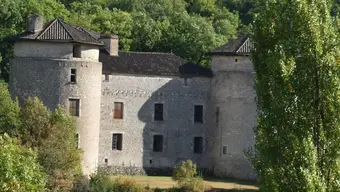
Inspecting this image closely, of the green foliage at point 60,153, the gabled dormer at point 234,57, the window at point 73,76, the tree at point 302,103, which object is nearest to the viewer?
the tree at point 302,103

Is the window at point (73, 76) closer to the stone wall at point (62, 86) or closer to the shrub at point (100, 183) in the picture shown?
the stone wall at point (62, 86)

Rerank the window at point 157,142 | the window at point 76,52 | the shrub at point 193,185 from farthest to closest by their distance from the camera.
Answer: the window at point 157,142
the window at point 76,52
the shrub at point 193,185

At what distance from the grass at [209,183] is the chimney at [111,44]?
8.02m

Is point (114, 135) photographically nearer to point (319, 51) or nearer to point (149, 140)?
point (149, 140)

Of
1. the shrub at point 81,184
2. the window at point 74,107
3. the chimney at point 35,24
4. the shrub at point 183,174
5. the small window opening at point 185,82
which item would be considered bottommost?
the shrub at point 81,184

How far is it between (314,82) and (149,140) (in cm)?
3078

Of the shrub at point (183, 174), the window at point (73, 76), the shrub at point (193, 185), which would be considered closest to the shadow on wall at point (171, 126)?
the window at point (73, 76)

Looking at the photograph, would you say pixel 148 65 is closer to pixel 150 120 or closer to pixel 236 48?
pixel 150 120

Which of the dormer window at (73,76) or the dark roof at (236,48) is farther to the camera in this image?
the dark roof at (236,48)

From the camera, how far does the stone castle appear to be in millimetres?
62156

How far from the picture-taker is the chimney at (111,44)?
64.1 meters

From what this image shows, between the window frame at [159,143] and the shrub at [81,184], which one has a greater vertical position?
the window frame at [159,143]

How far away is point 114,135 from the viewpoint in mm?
62719

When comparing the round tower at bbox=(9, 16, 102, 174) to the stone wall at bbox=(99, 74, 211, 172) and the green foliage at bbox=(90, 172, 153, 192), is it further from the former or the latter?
the green foliage at bbox=(90, 172, 153, 192)
